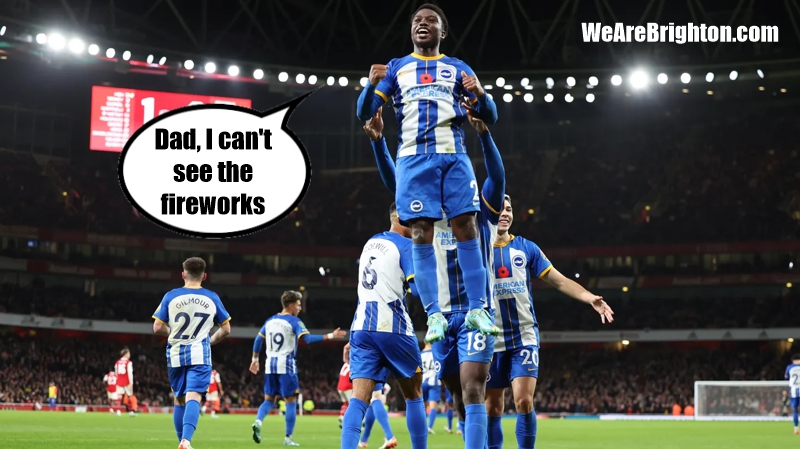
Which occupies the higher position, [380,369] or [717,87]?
[717,87]

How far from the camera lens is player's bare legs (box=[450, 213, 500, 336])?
7086 mm

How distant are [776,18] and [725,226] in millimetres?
10739

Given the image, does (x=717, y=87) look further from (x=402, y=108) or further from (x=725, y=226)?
(x=402, y=108)

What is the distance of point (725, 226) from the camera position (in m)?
47.8

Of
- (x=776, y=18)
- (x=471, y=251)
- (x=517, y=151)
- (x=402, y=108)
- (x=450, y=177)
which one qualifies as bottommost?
(x=471, y=251)

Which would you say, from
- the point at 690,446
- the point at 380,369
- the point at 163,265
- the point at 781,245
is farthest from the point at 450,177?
the point at 163,265

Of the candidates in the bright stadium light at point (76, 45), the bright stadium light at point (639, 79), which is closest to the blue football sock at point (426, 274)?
the bright stadium light at point (76, 45)

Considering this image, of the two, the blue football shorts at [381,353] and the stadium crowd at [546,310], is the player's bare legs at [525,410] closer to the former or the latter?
the blue football shorts at [381,353]

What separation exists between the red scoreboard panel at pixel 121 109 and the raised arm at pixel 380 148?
105 feet

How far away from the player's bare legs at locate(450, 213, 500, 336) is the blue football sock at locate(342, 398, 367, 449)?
130cm

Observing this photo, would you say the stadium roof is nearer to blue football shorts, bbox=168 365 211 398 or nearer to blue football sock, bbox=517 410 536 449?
blue football shorts, bbox=168 365 211 398

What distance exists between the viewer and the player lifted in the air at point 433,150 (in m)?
6.97

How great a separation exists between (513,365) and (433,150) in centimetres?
387

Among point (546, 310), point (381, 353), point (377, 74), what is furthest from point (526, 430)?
point (546, 310)
